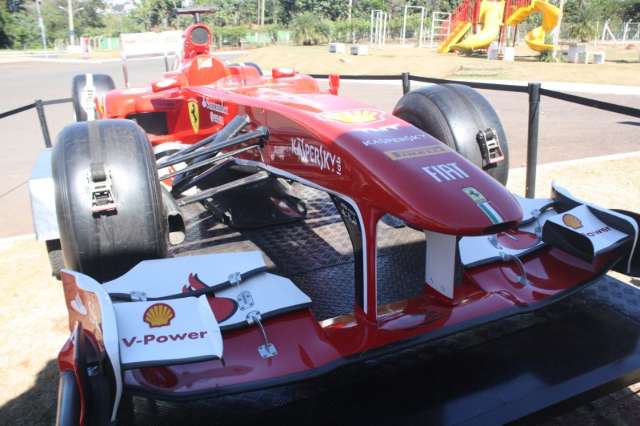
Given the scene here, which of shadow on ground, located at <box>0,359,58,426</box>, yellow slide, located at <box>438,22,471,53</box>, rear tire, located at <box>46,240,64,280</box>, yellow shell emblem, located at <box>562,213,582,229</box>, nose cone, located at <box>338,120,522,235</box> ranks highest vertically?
yellow slide, located at <box>438,22,471,53</box>

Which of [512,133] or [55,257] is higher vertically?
[512,133]

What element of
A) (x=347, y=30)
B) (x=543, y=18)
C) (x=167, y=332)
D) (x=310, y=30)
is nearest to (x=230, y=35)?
(x=310, y=30)

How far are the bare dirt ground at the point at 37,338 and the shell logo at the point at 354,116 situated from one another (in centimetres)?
158

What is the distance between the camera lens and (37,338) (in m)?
3.13

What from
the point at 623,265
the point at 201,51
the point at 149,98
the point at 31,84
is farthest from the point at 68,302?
the point at 31,84

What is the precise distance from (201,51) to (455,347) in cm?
410

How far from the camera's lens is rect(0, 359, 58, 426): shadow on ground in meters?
2.49

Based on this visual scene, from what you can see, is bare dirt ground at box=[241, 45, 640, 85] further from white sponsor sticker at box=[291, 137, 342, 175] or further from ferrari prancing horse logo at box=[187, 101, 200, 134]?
white sponsor sticker at box=[291, 137, 342, 175]

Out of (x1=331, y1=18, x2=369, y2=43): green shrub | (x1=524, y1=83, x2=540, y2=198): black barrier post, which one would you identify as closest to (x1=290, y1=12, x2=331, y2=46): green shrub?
(x1=331, y1=18, x2=369, y2=43): green shrub

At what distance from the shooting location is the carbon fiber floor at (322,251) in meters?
2.99

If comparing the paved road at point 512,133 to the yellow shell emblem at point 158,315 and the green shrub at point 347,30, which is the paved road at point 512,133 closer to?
the yellow shell emblem at point 158,315

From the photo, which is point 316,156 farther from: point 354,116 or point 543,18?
point 543,18

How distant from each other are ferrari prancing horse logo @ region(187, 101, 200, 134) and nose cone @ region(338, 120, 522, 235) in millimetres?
2431

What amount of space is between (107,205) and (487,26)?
85.3ft
